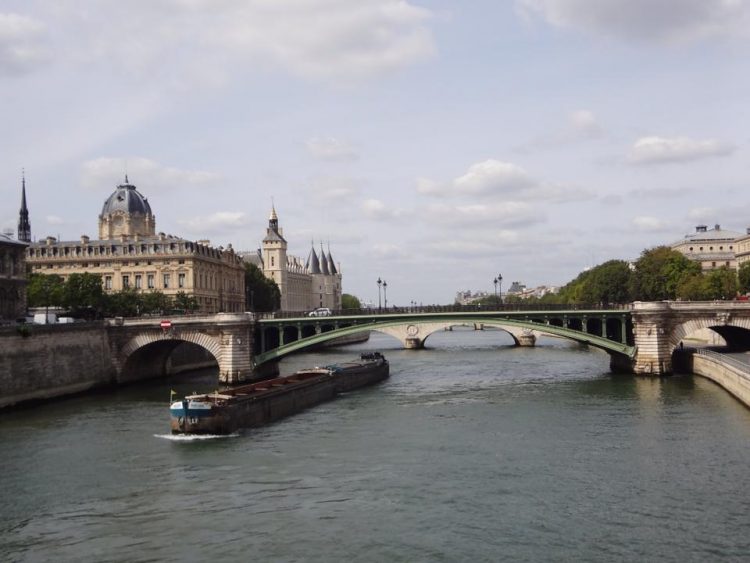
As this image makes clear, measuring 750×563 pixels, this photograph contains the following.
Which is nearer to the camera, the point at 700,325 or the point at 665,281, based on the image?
the point at 700,325

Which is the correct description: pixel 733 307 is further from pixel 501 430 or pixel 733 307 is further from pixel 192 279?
pixel 192 279

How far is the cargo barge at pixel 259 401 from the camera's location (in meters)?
41.1

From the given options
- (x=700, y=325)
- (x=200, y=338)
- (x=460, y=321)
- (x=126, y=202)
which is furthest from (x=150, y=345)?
(x=126, y=202)

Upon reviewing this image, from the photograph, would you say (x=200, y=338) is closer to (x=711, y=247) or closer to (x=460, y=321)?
(x=460, y=321)

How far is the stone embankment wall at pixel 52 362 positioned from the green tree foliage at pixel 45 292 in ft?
63.2

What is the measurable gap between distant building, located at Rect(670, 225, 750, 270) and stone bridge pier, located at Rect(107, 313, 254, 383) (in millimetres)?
105132

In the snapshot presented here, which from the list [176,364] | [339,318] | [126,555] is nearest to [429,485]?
[126,555]

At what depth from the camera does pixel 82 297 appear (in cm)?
8175

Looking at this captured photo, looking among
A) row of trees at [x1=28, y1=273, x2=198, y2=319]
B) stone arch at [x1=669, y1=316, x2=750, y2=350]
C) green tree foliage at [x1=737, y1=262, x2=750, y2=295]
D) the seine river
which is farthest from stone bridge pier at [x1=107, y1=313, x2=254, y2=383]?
green tree foliage at [x1=737, y1=262, x2=750, y2=295]

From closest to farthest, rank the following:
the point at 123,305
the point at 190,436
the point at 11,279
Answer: the point at 190,436 → the point at 11,279 → the point at 123,305

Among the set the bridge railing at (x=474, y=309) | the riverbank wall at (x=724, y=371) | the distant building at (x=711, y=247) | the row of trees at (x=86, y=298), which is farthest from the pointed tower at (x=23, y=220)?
the distant building at (x=711, y=247)

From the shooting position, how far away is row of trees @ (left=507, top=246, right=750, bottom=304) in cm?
9706

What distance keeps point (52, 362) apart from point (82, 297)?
25223 millimetres

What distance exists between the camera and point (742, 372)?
46.2 m
